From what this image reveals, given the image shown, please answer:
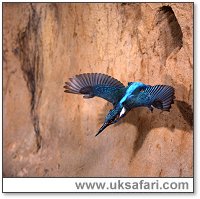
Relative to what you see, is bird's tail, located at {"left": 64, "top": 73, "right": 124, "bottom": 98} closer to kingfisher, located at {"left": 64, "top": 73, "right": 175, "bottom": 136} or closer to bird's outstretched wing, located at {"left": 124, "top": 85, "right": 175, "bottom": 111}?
kingfisher, located at {"left": 64, "top": 73, "right": 175, "bottom": 136}

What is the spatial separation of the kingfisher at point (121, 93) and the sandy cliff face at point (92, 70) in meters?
0.10

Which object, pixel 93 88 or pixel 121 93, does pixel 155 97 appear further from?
pixel 93 88

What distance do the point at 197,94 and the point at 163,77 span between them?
0.16 metres

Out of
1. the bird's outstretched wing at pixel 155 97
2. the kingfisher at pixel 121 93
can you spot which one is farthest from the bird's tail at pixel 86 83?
the bird's outstretched wing at pixel 155 97

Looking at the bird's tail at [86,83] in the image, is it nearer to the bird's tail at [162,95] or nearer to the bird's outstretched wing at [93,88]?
the bird's outstretched wing at [93,88]

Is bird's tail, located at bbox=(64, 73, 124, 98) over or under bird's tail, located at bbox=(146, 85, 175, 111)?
over

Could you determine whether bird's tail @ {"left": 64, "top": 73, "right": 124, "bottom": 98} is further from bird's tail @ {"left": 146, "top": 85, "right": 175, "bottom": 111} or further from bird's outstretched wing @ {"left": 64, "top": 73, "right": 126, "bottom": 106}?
bird's tail @ {"left": 146, "top": 85, "right": 175, "bottom": 111}

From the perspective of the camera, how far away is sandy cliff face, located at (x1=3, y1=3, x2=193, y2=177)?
1.96 meters

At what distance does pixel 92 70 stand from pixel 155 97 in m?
0.46

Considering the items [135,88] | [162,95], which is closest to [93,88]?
[135,88]

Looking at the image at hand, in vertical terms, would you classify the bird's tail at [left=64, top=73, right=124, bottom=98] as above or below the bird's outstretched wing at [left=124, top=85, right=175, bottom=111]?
above

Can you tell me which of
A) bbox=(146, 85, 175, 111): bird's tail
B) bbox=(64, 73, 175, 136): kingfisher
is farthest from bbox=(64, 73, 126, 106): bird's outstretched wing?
bbox=(146, 85, 175, 111): bird's tail

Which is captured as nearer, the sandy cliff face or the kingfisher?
the kingfisher

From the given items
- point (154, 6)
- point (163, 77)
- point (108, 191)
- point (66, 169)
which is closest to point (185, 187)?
point (108, 191)
